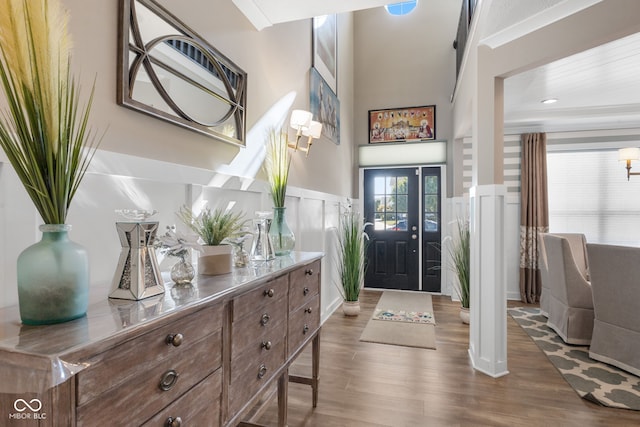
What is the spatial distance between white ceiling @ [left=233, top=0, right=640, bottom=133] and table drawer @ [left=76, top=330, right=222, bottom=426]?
192 centimetres

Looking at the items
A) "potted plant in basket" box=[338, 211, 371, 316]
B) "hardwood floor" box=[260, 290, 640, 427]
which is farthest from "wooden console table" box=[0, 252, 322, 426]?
"potted plant in basket" box=[338, 211, 371, 316]

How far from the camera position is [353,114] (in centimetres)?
564

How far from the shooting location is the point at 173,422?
0.87m

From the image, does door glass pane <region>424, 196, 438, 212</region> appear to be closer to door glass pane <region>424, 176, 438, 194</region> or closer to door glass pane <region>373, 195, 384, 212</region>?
door glass pane <region>424, 176, 438, 194</region>

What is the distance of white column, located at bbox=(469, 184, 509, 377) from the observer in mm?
2625

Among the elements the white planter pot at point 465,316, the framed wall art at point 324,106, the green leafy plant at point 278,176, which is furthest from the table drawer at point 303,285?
the white planter pot at point 465,316

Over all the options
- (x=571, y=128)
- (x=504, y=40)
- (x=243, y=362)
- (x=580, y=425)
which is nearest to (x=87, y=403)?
(x=243, y=362)

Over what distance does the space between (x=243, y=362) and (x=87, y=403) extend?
2.02ft

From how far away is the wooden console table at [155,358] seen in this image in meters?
0.60

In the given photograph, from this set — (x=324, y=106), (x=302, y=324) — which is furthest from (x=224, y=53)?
(x=324, y=106)

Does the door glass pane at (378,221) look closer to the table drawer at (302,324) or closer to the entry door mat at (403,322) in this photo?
the entry door mat at (403,322)

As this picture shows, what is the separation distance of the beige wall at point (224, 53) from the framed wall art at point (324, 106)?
0.44 feet

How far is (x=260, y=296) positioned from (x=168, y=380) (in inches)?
19.7

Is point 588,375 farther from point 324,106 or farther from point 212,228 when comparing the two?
point 324,106
